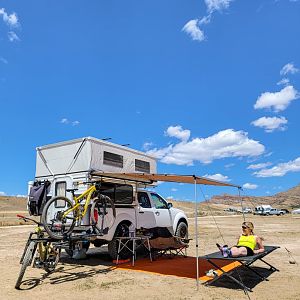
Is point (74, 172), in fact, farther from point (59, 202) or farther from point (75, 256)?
point (75, 256)

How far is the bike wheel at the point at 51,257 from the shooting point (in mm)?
7398

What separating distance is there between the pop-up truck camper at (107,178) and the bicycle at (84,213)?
20 centimetres

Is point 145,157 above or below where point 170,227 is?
above

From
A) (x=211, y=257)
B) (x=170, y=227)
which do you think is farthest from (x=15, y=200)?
(x=211, y=257)

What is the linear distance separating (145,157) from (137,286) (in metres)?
4.89

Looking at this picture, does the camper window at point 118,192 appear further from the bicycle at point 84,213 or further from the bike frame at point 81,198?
the bike frame at point 81,198

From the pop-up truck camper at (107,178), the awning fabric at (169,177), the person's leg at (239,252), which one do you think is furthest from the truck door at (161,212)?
the person's leg at (239,252)

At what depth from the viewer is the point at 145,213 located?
406 inches

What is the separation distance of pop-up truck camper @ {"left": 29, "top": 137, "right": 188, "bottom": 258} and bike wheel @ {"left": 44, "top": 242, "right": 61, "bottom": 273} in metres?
0.95

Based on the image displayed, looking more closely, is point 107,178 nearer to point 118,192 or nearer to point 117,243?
point 118,192

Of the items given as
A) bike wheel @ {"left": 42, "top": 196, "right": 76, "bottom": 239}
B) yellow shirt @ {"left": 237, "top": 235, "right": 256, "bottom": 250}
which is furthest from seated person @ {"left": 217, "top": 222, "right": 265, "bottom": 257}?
bike wheel @ {"left": 42, "top": 196, "right": 76, "bottom": 239}

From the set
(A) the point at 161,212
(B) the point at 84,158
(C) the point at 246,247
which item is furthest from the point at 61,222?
(C) the point at 246,247

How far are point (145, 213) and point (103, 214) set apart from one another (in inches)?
79.2

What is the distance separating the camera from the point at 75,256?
9.92m
